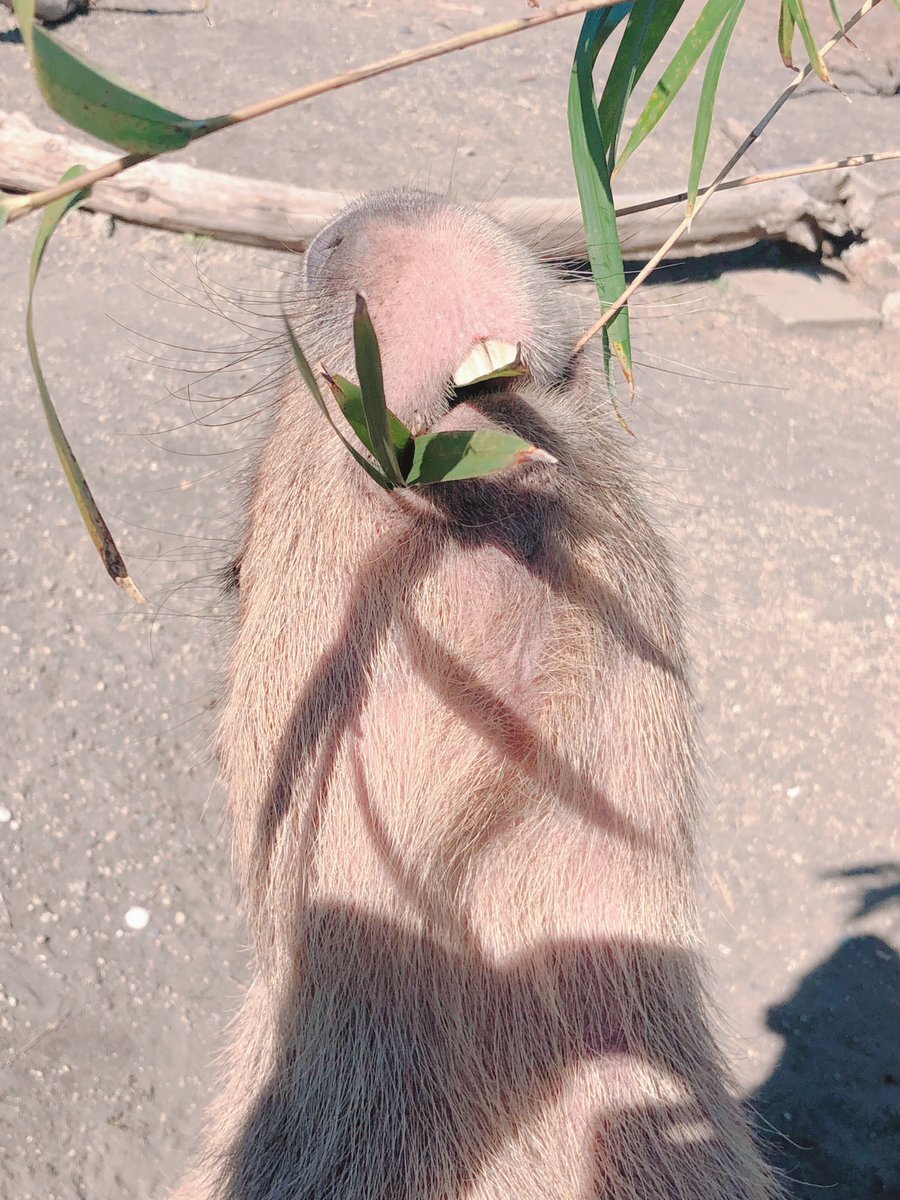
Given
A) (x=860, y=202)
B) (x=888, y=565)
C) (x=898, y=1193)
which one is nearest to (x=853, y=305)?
(x=860, y=202)

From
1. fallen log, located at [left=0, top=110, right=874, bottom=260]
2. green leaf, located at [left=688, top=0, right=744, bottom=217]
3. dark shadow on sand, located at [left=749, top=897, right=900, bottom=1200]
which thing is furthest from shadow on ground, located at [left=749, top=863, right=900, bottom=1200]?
fallen log, located at [left=0, top=110, right=874, bottom=260]

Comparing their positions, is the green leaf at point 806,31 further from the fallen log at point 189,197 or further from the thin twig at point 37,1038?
the fallen log at point 189,197

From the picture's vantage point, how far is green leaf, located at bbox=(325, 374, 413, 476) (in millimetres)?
1028

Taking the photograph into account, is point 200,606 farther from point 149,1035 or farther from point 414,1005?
point 414,1005

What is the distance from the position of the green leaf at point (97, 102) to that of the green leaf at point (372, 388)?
192mm

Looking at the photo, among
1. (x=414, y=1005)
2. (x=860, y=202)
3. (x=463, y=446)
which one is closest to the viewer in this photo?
(x=463, y=446)

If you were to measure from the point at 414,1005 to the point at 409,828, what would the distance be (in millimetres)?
272

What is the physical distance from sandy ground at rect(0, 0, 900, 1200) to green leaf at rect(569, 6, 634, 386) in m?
0.51

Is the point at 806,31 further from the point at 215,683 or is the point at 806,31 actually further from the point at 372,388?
the point at 215,683

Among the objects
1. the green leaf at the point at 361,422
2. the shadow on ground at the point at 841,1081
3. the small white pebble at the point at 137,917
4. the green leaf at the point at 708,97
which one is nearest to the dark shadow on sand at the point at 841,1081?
the shadow on ground at the point at 841,1081

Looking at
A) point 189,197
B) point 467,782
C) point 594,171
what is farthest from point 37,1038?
point 189,197

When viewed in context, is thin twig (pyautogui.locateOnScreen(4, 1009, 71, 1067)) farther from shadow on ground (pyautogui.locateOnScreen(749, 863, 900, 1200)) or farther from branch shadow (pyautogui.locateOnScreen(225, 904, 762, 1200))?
shadow on ground (pyautogui.locateOnScreen(749, 863, 900, 1200))

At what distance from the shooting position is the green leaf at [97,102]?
700 millimetres

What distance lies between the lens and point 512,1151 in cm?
142
